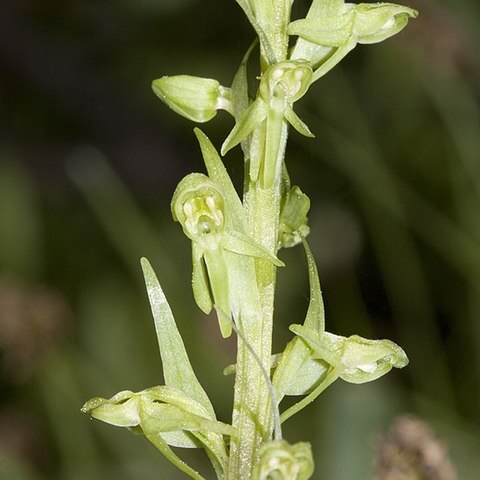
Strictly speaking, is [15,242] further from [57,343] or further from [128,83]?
[128,83]

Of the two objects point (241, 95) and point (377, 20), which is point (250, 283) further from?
point (377, 20)

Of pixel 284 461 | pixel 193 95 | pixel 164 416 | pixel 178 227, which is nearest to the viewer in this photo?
pixel 284 461

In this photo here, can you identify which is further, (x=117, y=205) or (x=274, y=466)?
(x=117, y=205)

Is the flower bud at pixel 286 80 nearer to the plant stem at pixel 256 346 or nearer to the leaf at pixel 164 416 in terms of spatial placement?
the plant stem at pixel 256 346

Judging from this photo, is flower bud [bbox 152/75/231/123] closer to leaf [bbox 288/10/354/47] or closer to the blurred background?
leaf [bbox 288/10/354/47]

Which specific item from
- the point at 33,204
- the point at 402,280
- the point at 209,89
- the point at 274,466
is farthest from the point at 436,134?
the point at 274,466

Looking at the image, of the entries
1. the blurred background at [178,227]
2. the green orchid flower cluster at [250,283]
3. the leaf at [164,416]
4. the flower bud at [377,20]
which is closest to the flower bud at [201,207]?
the green orchid flower cluster at [250,283]

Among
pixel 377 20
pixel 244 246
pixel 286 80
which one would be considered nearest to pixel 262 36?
pixel 286 80

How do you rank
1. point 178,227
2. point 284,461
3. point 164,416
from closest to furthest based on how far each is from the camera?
point 284,461 < point 164,416 < point 178,227
